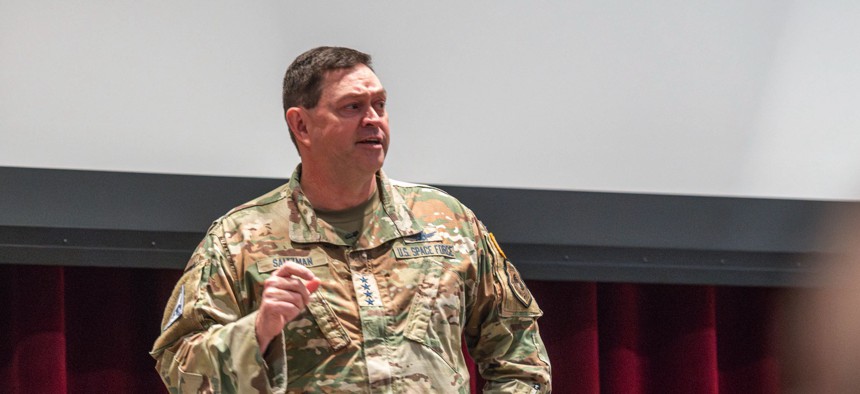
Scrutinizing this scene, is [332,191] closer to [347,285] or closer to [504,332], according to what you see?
[347,285]

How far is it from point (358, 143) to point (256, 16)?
0.72 m

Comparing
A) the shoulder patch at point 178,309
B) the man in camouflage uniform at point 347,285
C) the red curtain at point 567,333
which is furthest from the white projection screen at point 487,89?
the shoulder patch at point 178,309

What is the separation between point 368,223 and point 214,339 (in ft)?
0.98

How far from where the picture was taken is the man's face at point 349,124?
5.10ft

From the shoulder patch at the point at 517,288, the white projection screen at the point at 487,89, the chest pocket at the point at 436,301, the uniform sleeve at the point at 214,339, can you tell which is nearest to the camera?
the uniform sleeve at the point at 214,339

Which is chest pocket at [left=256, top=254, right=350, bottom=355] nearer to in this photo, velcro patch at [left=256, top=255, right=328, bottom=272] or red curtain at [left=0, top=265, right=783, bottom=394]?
velcro patch at [left=256, top=255, right=328, bottom=272]

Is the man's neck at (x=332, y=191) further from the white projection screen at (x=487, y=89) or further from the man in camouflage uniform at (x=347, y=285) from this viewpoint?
the white projection screen at (x=487, y=89)

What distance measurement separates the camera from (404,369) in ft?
4.95

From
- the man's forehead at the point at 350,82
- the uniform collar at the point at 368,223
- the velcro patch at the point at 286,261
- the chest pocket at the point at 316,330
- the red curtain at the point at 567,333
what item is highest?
the man's forehead at the point at 350,82

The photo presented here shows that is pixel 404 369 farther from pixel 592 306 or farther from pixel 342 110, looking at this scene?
pixel 592 306

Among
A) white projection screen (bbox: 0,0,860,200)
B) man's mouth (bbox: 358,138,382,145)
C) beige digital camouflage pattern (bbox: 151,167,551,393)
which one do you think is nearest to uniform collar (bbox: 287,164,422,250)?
beige digital camouflage pattern (bbox: 151,167,551,393)

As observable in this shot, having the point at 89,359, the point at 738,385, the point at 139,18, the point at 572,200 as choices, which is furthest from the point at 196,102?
the point at 738,385

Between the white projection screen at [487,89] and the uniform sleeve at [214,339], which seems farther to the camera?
the white projection screen at [487,89]

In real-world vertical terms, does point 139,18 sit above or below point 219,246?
above
